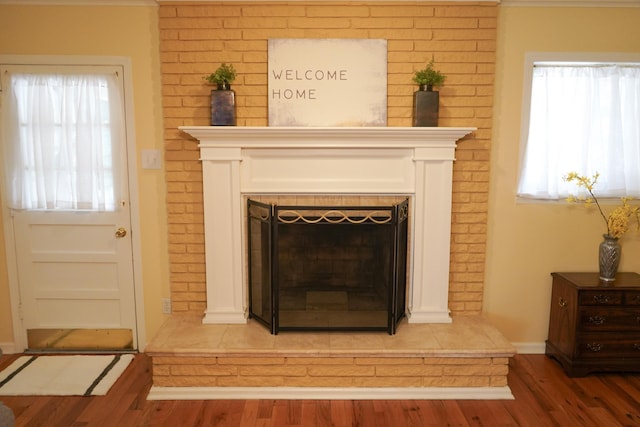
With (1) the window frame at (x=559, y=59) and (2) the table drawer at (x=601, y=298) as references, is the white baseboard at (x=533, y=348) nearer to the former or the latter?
(2) the table drawer at (x=601, y=298)

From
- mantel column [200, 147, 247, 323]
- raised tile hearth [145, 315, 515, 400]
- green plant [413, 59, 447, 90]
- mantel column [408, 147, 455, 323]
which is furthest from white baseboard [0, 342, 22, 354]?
green plant [413, 59, 447, 90]

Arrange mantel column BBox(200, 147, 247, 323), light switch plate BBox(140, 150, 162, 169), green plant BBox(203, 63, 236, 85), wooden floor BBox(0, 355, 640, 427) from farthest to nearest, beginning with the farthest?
light switch plate BBox(140, 150, 162, 169), mantel column BBox(200, 147, 247, 323), green plant BBox(203, 63, 236, 85), wooden floor BBox(0, 355, 640, 427)

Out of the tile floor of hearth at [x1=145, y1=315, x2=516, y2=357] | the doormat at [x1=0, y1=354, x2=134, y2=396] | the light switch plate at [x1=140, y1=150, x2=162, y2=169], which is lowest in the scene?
Answer: the doormat at [x1=0, y1=354, x2=134, y2=396]

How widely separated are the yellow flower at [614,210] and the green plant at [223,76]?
89.7 inches

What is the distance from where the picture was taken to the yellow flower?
295 centimetres

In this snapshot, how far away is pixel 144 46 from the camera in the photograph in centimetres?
296

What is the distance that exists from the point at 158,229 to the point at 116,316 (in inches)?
27.5

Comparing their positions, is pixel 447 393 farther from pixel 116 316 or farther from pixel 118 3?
pixel 118 3

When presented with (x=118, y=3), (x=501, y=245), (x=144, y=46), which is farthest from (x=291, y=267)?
(x=118, y=3)

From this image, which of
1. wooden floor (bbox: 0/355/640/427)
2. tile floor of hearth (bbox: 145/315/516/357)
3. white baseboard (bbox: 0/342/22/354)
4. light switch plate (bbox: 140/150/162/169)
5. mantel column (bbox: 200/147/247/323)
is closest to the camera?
wooden floor (bbox: 0/355/640/427)

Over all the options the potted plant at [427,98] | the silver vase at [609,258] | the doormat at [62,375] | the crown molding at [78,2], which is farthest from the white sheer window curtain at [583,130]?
the doormat at [62,375]

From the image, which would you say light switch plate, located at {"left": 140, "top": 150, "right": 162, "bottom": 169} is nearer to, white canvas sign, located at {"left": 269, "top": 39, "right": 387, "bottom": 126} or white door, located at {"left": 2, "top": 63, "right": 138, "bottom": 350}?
white door, located at {"left": 2, "top": 63, "right": 138, "bottom": 350}

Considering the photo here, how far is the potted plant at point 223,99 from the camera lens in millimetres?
2805

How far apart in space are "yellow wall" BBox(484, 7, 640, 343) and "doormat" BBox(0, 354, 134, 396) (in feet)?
8.38
